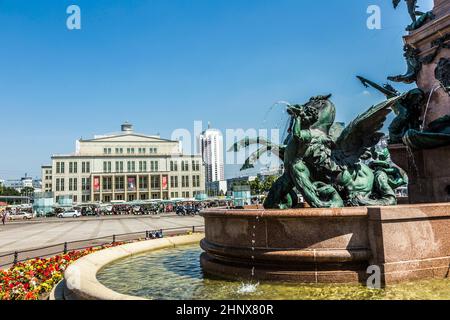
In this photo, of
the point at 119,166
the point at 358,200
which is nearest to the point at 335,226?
the point at 358,200

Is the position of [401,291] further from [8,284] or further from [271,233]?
[8,284]

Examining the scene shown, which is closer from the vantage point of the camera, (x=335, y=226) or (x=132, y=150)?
(x=335, y=226)

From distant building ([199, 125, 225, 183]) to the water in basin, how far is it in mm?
102116

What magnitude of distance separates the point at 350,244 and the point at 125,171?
95505 mm

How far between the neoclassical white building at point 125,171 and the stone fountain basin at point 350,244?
90994mm

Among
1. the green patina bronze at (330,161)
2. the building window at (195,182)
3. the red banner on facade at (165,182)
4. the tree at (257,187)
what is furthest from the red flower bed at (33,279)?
the building window at (195,182)

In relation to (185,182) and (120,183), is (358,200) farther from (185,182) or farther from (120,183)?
(185,182)

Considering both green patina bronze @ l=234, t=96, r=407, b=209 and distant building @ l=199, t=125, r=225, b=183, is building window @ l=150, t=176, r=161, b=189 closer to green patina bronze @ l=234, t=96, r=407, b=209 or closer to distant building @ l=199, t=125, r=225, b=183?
distant building @ l=199, t=125, r=225, b=183

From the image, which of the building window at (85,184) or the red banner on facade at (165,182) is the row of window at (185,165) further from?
the building window at (85,184)

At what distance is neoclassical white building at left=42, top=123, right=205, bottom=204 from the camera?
95.4m

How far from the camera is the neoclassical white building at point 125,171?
313ft

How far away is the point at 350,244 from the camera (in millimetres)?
5980

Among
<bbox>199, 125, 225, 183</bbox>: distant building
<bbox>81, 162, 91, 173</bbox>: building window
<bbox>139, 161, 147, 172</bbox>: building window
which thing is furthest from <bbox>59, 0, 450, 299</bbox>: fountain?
<bbox>199, 125, 225, 183</bbox>: distant building

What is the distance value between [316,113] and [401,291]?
3858 mm
